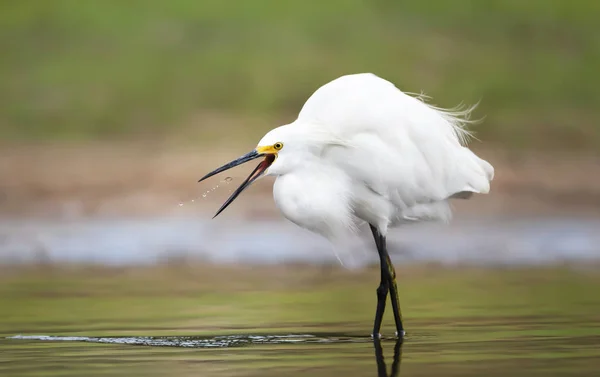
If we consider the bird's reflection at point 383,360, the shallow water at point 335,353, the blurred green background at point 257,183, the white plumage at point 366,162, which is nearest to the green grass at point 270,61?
the blurred green background at point 257,183

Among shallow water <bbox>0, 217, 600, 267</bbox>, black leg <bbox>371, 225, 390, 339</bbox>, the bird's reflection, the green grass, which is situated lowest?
the bird's reflection

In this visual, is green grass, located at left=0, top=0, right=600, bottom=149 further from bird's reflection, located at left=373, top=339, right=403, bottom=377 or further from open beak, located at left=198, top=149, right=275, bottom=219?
bird's reflection, located at left=373, top=339, right=403, bottom=377

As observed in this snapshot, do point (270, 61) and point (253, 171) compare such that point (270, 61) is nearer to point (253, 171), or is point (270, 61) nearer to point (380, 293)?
point (380, 293)

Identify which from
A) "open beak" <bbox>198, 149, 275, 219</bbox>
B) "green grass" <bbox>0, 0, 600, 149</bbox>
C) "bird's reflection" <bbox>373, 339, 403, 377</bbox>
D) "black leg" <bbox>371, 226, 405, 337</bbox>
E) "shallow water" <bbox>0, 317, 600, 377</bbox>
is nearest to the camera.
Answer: "bird's reflection" <bbox>373, 339, 403, 377</bbox>

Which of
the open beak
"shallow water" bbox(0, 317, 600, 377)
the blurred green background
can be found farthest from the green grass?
the open beak

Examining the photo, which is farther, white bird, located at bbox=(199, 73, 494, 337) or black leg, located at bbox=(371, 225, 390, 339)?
black leg, located at bbox=(371, 225, 390, 339)

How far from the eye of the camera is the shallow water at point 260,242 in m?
13.0

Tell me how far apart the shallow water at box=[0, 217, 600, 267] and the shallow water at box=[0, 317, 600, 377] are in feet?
15.3

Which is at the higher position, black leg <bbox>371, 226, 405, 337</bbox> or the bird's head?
the bird's head

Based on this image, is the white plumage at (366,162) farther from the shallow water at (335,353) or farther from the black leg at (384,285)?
the shallow water at (335,353)

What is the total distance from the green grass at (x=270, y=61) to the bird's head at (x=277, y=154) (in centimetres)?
1076

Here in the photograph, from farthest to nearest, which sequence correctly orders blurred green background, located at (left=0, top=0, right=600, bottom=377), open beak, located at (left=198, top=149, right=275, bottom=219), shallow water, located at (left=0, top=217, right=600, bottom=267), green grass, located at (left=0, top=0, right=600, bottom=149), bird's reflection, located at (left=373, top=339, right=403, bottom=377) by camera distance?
green grass, located at (left=0, top=0, right=600, bottom=149) → shallow water, located at (left=0, top=217, right=600, bottom=267) → blurred green background, located at (left=0, top=0, right=600, bottom=377) → open beak, located at (left=198, top=149, right=275, bottom=219) → bird's reflection, located at (left=373, top=339, right=403, bottom=377)

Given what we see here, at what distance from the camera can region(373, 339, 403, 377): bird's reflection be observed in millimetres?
6207

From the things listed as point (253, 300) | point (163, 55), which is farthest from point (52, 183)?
point (253, 300)
